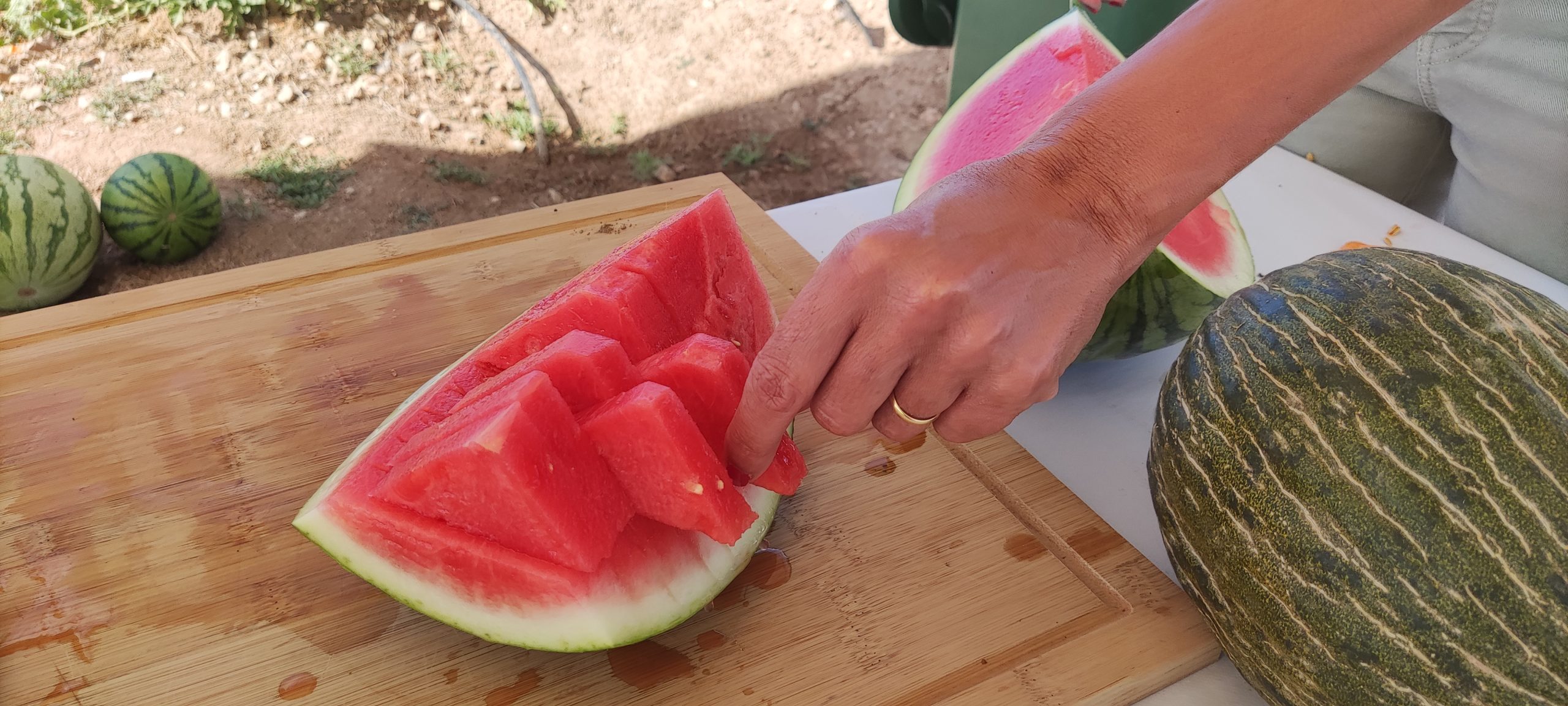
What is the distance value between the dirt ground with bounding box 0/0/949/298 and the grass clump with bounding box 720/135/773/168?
13 mm

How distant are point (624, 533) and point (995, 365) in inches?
24.3

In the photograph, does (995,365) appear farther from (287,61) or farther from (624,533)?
(287,61)

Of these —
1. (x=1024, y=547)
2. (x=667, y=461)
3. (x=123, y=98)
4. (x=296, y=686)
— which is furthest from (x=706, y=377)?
(x=123, y=98)

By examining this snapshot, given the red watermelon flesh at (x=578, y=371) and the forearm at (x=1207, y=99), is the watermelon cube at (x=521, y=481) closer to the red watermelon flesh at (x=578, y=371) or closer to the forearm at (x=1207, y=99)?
the red watermelon flesh at (x=578, y=371)

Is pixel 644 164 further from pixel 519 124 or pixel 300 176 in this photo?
pixel 300 176

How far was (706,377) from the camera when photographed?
136cm

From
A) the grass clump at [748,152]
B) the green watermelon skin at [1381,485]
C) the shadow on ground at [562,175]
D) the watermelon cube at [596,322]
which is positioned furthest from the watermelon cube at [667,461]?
the grass clump at [748,152]

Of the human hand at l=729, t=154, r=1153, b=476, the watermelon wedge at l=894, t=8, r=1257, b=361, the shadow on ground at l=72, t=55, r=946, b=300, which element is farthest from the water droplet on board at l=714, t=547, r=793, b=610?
the shadow on ground at l=72, t=55, r=946, b=300

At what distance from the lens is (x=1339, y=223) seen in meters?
2.37

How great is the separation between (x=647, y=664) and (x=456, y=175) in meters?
3.63

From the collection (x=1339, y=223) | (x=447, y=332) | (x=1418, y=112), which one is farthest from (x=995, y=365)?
(x=1418, y=112)

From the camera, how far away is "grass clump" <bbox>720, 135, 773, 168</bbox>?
4.87 m

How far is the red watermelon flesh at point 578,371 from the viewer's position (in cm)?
135

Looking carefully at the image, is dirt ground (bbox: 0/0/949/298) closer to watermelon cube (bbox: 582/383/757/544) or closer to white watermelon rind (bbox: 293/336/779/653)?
white watermelon rind (bbox: 293/336/779/653)
